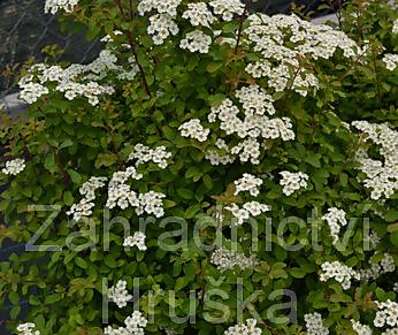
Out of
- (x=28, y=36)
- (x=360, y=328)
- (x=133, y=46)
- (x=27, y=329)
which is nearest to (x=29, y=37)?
(x=28, y=36)

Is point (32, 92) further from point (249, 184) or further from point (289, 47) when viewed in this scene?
point (289, 47)

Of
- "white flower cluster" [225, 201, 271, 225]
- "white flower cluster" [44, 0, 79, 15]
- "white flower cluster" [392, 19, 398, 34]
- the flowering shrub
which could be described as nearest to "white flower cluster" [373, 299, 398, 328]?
the flowering shrub

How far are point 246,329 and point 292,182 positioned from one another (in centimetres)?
40

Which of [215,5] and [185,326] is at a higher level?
[215,5]

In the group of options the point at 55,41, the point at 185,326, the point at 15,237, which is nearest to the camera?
the point at 185,326

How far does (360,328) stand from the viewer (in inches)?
75.6

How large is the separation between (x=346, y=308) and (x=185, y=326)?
42cm

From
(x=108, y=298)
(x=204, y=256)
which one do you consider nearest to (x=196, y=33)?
(x=204, y=256)

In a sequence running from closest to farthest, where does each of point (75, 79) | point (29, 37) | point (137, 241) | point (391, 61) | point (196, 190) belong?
point (137, 241) < point (196, 190) < point (75, 79) < point (391, 61) < point (29, 37)

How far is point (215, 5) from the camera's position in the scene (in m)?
1.98

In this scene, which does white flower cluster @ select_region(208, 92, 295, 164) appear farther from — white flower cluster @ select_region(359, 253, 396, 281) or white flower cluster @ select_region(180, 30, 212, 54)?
white flower cluster @ select_region(359, 253, 396, 281)

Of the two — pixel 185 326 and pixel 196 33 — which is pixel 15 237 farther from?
pixel 196 33

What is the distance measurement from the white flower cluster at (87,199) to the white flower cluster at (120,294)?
21 cm

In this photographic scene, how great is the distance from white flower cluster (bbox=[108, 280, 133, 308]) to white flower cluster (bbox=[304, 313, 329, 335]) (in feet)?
1.57
